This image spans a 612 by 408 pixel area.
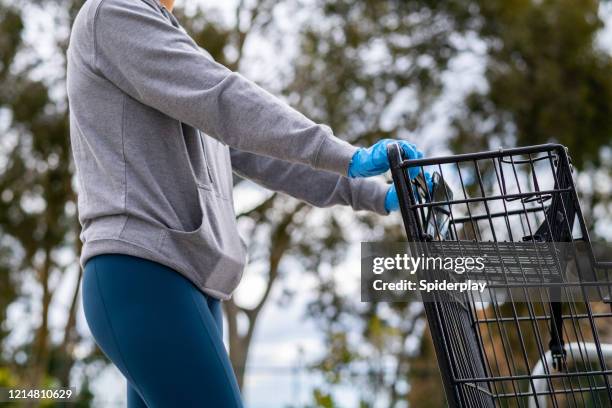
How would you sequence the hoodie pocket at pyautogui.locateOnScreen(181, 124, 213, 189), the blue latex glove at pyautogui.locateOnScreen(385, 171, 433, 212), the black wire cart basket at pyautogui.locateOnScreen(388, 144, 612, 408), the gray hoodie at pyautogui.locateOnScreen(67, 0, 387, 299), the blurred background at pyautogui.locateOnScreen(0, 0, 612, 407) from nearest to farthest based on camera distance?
the black wire cart basket at pyautogui.locateOnScreen(388, 144, 612, 408)
the gray hoodie at pyautogui.locateOnScreen(67, 0, 387, 299)
the hoodie pocket at pyautogui.locateOnScreen(181, 124, 213, 189)
the blue latex glove at pyautogui.locateOnScreen(385, 171, 433, 212)
the blurred background at pyautogui.locateOnScreen(0, 0, 612, 407)

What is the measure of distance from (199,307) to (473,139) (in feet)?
38.7

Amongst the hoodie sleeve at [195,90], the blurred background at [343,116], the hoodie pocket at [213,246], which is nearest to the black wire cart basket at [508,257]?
the hoodie sleeve at [195,90]

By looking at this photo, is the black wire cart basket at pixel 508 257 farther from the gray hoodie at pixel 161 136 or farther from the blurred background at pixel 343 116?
the blurred background at pixel 343 116

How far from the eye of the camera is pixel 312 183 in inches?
85.4

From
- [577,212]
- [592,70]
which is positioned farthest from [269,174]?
[592,70]

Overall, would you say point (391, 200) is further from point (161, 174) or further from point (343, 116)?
point (343, 116)

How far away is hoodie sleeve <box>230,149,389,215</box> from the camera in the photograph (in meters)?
2.09

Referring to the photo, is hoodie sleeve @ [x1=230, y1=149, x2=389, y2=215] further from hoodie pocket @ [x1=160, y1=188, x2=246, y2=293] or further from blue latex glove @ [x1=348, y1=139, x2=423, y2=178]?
blue latex glove @ [x1=348, y1=139, x2=423, y2=178]

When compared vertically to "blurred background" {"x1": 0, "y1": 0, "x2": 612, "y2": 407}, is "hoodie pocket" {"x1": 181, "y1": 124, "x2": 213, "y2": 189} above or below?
below

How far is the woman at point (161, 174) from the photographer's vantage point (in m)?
1.65

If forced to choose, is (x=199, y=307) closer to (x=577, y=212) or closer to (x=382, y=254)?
(x=382, y=254)

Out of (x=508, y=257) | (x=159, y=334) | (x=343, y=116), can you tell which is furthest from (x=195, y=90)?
(x=343, y=116)

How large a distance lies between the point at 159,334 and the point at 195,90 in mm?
482

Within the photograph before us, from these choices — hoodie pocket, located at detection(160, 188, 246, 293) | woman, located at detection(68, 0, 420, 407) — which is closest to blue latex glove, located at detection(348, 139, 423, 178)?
woman, located at detection(68, 0, 420, 407)
